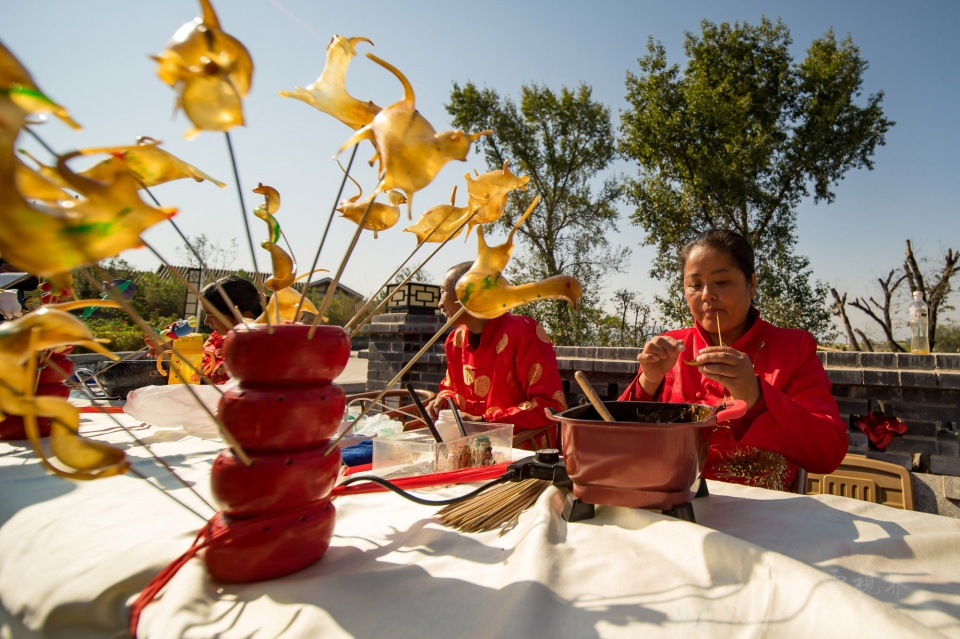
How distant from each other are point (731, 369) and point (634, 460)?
0.56 metres

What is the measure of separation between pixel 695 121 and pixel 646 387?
11956mm

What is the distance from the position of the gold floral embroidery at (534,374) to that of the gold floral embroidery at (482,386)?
250mm

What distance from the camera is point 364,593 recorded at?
26.0 inches

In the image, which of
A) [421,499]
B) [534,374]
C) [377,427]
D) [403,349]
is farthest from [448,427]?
[403,349]

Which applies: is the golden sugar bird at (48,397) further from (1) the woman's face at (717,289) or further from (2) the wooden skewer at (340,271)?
(1) the woman's face at (717,289)

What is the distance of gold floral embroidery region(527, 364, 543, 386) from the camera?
8.75 feet

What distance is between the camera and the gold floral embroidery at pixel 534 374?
2666 mm

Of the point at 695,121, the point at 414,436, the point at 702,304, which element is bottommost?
the point at 414,436

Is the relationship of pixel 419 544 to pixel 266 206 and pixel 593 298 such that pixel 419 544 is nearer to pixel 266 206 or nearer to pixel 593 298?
pixel 266 206

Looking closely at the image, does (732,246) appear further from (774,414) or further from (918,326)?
(918,326)

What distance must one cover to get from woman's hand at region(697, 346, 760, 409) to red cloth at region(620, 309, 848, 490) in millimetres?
69

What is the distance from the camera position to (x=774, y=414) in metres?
1.43

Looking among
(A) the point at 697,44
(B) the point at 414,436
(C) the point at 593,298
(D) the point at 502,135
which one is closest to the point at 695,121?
(A) the point at 697,44

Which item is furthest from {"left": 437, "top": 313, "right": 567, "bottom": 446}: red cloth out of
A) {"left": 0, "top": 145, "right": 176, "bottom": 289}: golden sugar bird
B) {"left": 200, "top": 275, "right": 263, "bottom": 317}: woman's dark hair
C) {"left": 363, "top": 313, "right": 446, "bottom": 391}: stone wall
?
{"left": 363, "top": 313, "right": 446, "bottom": 391}: stone wall
